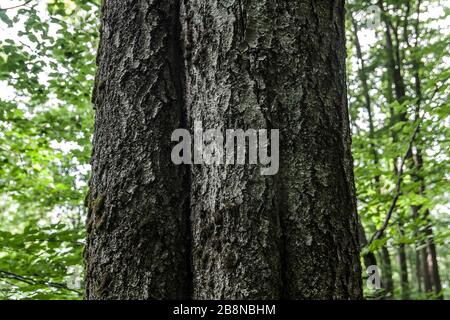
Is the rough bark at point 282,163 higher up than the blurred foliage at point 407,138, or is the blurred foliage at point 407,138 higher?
the blurred foliage at point 407,138

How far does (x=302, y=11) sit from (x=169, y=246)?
38.7 inches

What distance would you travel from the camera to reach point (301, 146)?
1465 millimetres

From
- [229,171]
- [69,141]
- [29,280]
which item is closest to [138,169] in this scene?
[229,171]

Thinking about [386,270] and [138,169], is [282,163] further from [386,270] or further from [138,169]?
[386,270]

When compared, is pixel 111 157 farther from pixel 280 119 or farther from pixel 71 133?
pixel 71 133

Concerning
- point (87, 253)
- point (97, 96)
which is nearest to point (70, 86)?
point (97, 96)

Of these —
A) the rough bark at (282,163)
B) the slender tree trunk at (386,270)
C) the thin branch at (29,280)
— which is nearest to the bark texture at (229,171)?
the rough bark at (282,163)

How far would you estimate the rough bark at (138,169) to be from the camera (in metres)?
1.46

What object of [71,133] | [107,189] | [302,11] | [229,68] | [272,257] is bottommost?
[272,257]

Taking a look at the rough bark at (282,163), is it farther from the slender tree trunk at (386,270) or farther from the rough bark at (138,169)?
the slender tree trunk at (386,270)

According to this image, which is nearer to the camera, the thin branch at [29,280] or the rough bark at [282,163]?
the rough bark at [282,163]

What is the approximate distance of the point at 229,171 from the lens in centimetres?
142

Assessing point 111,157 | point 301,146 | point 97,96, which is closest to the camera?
point 301,146

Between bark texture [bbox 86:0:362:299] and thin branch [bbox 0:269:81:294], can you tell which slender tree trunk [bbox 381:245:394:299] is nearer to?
thin branch [bbox 0:269:81:294]
